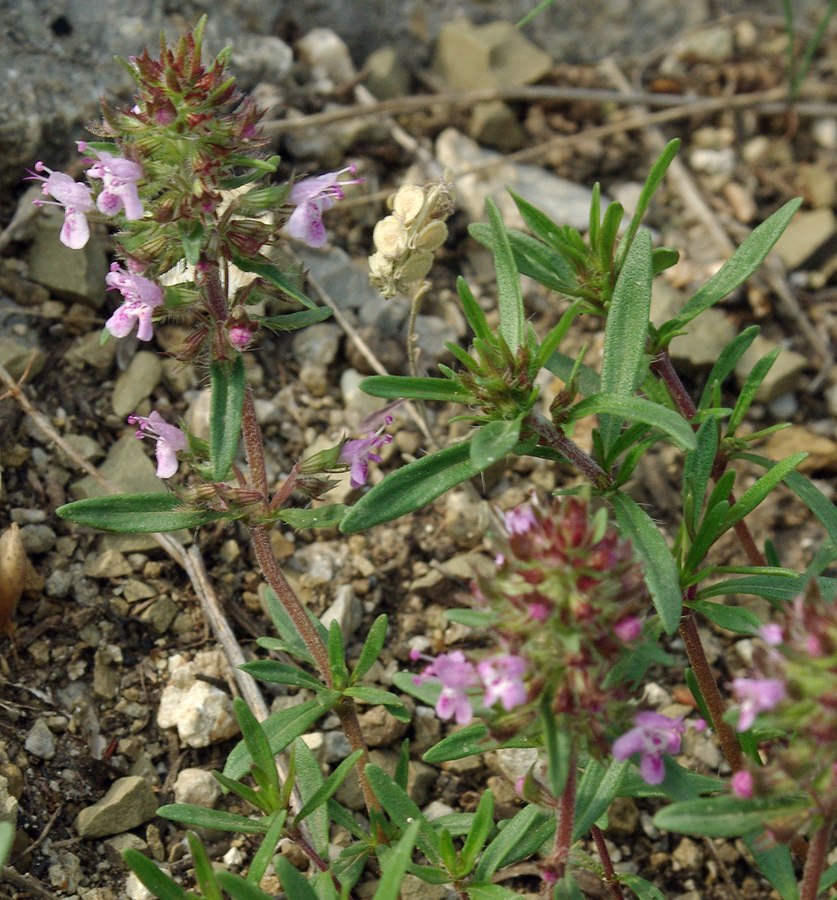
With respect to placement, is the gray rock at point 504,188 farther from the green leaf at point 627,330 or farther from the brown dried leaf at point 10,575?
the brown dried leaf at point 10,575

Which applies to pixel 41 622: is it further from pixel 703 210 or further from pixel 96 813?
pixel 703 210

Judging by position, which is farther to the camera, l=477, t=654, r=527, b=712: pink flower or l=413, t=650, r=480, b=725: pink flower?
l=413, t=650, r=480, b=725: pink flower

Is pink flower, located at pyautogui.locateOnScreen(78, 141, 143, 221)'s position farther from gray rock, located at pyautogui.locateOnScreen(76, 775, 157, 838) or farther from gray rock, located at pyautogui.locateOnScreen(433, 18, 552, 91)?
gray rock, located at pyautogui.locateOnScreen(433, 18, 552, 91)

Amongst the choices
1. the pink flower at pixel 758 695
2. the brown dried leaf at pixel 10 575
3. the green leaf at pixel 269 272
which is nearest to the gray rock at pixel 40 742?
the brown dried leaf at pixel 10 575

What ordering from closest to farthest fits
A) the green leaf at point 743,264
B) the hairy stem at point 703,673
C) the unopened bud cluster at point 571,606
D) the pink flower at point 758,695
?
the pink flower at point 758,695 → the unopened bud cluster at point 571,606 → the hairy stem at point 703,673 → the green leaf at point 743,264

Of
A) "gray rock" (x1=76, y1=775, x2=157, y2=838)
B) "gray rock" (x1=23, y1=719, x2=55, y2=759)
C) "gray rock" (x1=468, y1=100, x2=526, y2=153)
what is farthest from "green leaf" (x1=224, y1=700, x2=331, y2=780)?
"gray rock" (x1=468, y1=100, x2=526, y2=153)

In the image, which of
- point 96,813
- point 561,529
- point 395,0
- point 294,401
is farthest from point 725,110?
point 96,813

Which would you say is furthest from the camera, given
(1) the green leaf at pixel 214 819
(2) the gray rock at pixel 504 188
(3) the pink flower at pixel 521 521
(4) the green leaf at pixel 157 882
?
(2) the gray rock at pixel 504 188
